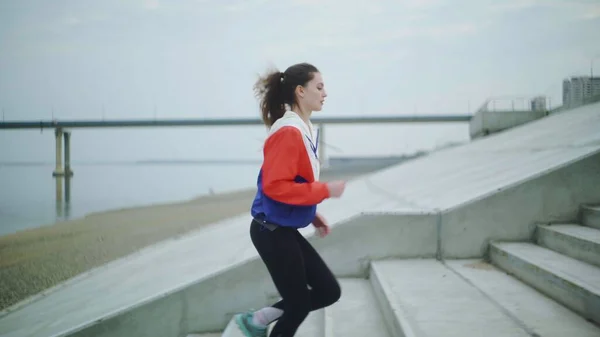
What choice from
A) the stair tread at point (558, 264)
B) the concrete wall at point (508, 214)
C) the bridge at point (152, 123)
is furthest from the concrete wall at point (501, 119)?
the bridge at point (152, 123)

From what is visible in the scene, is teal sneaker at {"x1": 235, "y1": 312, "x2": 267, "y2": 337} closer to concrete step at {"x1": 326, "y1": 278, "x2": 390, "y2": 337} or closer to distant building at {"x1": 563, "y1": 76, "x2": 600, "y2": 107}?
concrete step at {"x1": 326, "y1": 278, "x2": 390, "y2": 337}

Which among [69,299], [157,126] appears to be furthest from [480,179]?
[157,126]

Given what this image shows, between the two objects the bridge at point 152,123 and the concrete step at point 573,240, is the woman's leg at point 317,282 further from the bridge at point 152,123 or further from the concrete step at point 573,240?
the bridge at point 152,123

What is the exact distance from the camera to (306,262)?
2064mm

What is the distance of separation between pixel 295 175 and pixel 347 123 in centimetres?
5791

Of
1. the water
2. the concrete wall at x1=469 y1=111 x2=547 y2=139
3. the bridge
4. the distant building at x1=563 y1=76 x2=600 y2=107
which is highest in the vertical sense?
the bridge

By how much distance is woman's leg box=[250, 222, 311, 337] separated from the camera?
1.91 m

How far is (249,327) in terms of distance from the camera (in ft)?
7.20

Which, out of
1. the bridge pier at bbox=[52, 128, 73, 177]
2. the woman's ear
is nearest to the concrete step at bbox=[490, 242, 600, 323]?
the woman's ear

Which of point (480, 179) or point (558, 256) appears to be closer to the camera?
point (558, 256)

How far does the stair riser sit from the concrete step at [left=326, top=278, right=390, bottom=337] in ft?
0.15

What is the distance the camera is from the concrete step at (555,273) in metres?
2.33

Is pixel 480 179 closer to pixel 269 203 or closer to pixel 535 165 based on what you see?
pixel 535 165

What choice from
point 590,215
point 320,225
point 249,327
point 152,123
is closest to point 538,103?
point 590,215
